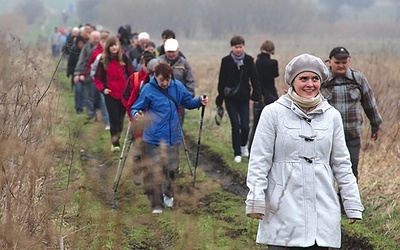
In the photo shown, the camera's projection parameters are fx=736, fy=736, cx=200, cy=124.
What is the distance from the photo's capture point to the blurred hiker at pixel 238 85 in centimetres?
1073

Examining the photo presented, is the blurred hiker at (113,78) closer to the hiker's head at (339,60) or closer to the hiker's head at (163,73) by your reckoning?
the hiker's head at (163,73)

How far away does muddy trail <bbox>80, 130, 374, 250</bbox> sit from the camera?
4211 millimetres

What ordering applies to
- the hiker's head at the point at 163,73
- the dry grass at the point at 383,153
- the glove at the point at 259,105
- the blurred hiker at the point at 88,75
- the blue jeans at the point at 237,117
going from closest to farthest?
the dry grass at the point at 383,153 < the hiker's head at the point at 163,73 < the blue jeans at the point at 237,117 < the glove at the point at 259,105 < the blurred hiker at the point at 88,75

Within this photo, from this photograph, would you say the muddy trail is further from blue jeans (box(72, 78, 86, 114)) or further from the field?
blue jeans (box(72, 78, 86, 114))

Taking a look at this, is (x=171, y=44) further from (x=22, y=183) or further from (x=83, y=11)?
(x=83, y=11)

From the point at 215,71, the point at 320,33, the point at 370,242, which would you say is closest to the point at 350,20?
the point at 320,33

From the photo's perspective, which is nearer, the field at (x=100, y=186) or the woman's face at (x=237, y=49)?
the field at (x=100, y=186)

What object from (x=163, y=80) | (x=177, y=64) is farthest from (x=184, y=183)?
(x=177, y=64)

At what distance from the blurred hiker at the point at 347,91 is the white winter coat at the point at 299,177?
8.76 feet

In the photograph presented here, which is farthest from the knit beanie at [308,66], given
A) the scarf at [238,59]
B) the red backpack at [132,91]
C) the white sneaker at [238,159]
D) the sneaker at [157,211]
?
the white sneaker at [238,159]

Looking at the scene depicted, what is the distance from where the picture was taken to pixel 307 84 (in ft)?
16.0

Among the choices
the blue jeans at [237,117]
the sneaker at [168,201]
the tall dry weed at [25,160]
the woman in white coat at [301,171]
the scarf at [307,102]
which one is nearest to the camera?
the tall dry weed at [25,160]

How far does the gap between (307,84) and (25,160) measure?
1.89 m

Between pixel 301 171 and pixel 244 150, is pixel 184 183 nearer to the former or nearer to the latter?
pixel 301 171
